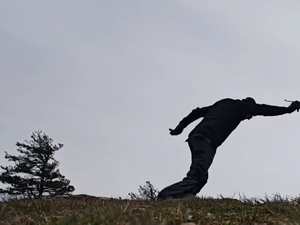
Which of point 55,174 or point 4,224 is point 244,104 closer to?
point 4,224

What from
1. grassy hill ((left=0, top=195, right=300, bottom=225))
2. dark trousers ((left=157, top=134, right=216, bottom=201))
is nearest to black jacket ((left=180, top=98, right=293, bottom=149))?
dark trousers ((left=157, top=134, right=216, bottom=201))

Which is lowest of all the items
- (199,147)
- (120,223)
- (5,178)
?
(120,223)

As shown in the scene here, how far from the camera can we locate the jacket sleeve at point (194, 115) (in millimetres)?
9115

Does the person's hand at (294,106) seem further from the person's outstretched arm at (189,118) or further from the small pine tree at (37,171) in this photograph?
the small pine tree at (37,171)

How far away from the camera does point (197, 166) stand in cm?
824

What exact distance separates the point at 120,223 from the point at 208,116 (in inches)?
244

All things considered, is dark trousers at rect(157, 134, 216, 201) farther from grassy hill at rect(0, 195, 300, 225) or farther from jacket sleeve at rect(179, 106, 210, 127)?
grassy hill at rect(0, 195, 300, 225)

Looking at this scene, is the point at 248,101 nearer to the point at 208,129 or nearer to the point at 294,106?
the point at 294,106

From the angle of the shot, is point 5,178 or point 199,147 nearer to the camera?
point 199,147

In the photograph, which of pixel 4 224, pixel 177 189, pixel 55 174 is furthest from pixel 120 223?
pixel 55 174

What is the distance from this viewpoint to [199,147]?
832cm

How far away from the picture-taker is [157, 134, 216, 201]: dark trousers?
26.1 ft

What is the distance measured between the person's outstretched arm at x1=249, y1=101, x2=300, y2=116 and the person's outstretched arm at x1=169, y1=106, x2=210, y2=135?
3.05 ft

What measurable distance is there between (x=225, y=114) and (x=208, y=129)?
0.47 meters
